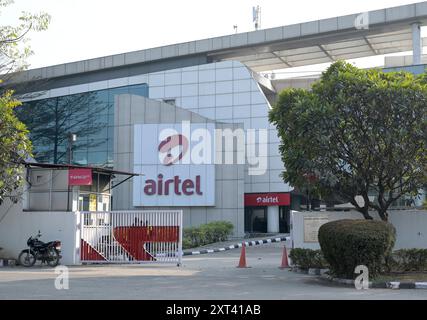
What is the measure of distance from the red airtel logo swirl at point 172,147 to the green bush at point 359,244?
26.8 metres

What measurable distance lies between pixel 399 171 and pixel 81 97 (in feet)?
129

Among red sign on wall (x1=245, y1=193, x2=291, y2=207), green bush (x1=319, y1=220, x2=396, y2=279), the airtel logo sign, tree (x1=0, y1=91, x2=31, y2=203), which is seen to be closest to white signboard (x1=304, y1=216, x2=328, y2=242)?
green bush (x1=319, y1=220, x2=396, y2=279)

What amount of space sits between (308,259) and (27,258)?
10012 mm

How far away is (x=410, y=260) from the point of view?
15.9m

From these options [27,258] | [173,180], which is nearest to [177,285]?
[27,258]

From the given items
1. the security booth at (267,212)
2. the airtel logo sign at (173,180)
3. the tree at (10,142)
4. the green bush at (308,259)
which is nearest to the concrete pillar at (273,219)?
the security booth at (267,212)

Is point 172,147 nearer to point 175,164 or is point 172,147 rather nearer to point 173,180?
point 175,164

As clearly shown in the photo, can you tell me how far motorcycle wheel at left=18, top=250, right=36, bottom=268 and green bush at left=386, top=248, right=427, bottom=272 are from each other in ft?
40.3

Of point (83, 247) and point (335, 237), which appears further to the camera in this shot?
point (83, 247)

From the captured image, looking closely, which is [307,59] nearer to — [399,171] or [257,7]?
[257,7]

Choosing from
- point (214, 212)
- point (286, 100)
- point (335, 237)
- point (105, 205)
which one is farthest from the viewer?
point (214, 212)

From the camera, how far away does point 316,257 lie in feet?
55.9

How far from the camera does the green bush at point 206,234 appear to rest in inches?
1326
